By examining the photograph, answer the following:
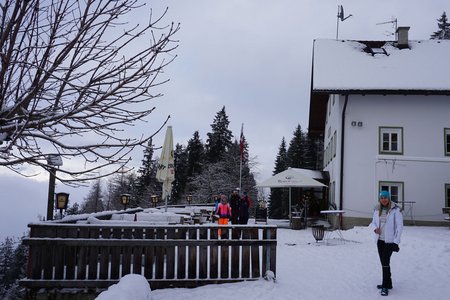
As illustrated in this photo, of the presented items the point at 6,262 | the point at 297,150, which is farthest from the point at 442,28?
the point at 6,262

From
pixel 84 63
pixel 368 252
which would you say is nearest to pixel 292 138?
pixel 368 252

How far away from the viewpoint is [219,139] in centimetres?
5662

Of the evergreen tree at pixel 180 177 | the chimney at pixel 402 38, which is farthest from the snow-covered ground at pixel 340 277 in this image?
the evergreen tree at pixel 180 177

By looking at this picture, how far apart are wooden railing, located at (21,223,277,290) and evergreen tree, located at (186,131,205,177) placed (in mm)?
49773

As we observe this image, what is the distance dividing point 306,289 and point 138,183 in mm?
58478

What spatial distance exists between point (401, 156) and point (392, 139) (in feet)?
2.90

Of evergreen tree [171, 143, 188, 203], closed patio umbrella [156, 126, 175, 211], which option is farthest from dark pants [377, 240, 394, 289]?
evergreen tree [171, 143, 188, 203]

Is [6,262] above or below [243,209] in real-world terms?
below

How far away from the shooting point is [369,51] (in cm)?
2314

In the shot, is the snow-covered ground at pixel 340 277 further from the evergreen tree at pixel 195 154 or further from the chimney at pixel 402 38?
the evergreen tree at pixel 195 154

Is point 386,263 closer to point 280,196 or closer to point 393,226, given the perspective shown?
point 393,226

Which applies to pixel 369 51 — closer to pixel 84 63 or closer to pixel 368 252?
pixel 368 252

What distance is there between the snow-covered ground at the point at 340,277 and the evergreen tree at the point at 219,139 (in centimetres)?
4269

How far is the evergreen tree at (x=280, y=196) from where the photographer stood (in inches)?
2031
